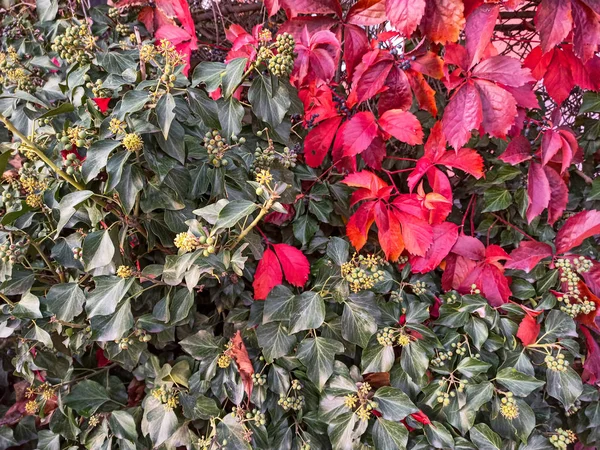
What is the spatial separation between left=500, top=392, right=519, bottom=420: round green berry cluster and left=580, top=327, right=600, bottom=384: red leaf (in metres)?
0.25

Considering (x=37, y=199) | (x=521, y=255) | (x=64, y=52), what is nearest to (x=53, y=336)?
(x=37, y=199)

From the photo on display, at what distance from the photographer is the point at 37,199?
0.83 meters

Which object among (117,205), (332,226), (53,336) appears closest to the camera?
(117,205)

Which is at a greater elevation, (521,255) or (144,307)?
(521,255)

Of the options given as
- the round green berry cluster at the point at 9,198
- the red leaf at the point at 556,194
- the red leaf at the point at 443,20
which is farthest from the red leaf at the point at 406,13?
the round green berry cluster at the point at 9,198

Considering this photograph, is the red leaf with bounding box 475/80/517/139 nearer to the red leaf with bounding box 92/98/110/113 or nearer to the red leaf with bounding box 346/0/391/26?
the red leaf with bounding box 346/0/391/26

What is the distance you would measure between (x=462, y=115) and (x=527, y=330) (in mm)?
492

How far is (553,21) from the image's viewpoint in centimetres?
75

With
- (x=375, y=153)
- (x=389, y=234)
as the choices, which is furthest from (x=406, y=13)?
(x=389, y=234)

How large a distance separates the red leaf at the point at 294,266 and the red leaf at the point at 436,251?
25cm

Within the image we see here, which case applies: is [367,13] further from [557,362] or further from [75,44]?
[557,362]

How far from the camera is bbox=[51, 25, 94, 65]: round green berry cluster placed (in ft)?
2.67

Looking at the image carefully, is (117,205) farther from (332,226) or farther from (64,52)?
(332,226)

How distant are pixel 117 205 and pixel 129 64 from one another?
0.27 meters
